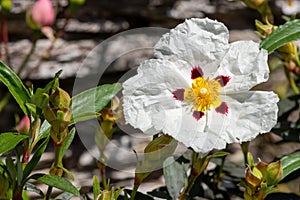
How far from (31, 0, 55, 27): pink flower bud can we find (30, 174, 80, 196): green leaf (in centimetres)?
47

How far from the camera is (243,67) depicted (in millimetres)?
686

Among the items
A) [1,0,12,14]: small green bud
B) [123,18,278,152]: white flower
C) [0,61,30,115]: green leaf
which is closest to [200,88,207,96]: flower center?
[123,18,278,152]: white flower

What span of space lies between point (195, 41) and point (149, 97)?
0.08 metres

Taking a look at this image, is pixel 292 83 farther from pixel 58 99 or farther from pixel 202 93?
pixel 58 99

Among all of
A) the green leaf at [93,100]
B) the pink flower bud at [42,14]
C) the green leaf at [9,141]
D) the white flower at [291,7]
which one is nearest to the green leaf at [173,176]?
the green leaf at [93,100]

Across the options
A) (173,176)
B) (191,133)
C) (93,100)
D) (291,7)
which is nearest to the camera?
(191,133)

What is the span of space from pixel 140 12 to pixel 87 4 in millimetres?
130

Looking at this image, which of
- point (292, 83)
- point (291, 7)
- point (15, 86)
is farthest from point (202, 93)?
point (291, 7)

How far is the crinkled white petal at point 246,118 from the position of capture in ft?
2.15

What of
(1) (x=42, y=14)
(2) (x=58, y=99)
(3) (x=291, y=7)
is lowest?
(3) (x=291, y=7)

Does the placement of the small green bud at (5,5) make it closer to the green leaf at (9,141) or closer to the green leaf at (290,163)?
the green leaf at (9,141)

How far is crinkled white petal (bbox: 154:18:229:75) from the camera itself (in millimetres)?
671

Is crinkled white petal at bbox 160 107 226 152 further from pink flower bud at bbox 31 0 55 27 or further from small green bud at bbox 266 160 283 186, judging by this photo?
pink flower bud at bbox 31 0 55 27

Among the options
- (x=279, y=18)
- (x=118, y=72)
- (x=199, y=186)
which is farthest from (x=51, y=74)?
(x=279, y=18)
